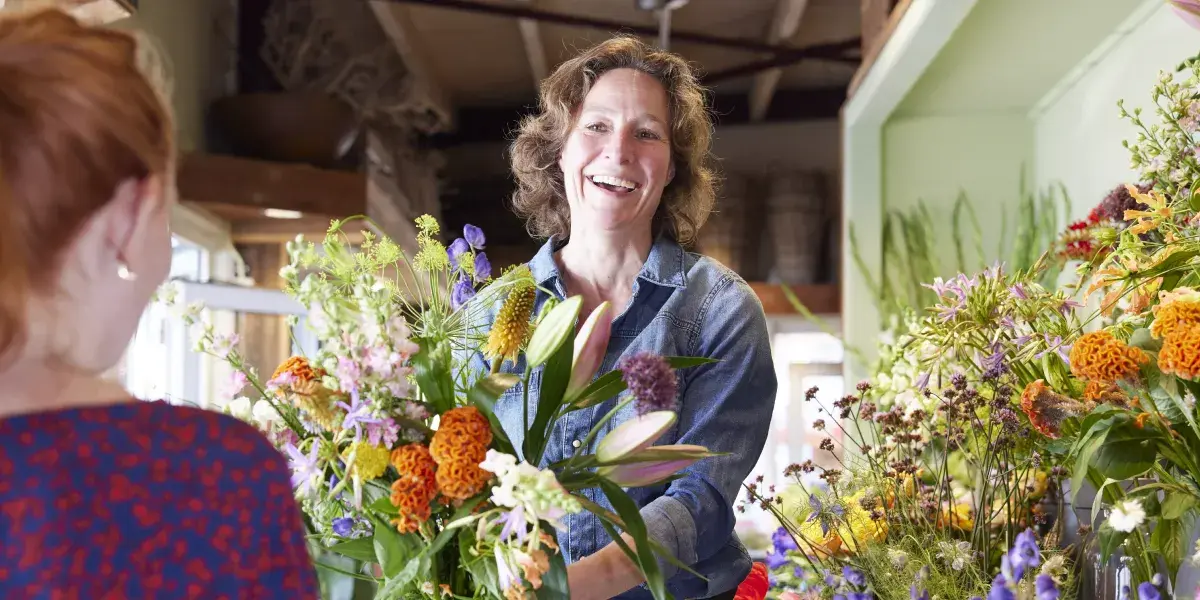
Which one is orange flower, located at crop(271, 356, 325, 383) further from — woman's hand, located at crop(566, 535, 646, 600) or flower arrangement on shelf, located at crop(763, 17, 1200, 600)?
flower arrangement on shelf, located at crop(763, 17, 1200, 600)

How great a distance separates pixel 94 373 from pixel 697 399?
2.13 feet

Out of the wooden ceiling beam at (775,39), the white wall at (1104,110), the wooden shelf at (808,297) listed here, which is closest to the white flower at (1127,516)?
the white wall at (1104,110)

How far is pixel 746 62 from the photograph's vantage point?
3.78 m

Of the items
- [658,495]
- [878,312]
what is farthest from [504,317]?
[878,312]

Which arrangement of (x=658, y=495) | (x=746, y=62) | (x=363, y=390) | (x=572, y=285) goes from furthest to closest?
1. (x=746, y=62)
2. (x=572, y=285)
3. (x=658, y=495)
4. (x=363, y=390)

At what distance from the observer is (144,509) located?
1.67ft

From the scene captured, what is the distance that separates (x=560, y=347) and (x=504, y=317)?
0.05m

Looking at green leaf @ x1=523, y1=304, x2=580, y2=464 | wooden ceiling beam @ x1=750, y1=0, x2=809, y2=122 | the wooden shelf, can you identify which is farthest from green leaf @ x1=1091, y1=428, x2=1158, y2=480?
the wooden shelf

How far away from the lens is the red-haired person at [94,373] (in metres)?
0.48

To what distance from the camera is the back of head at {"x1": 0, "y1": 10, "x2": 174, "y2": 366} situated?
0.48 meters

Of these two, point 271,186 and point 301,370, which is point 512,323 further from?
point 271,186

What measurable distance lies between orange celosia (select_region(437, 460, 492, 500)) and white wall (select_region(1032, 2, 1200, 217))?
1447 mm

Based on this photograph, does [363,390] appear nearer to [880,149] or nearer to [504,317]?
[504,317]

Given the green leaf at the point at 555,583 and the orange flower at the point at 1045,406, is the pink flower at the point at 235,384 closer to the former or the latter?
the green leaf at the point at 555,583
